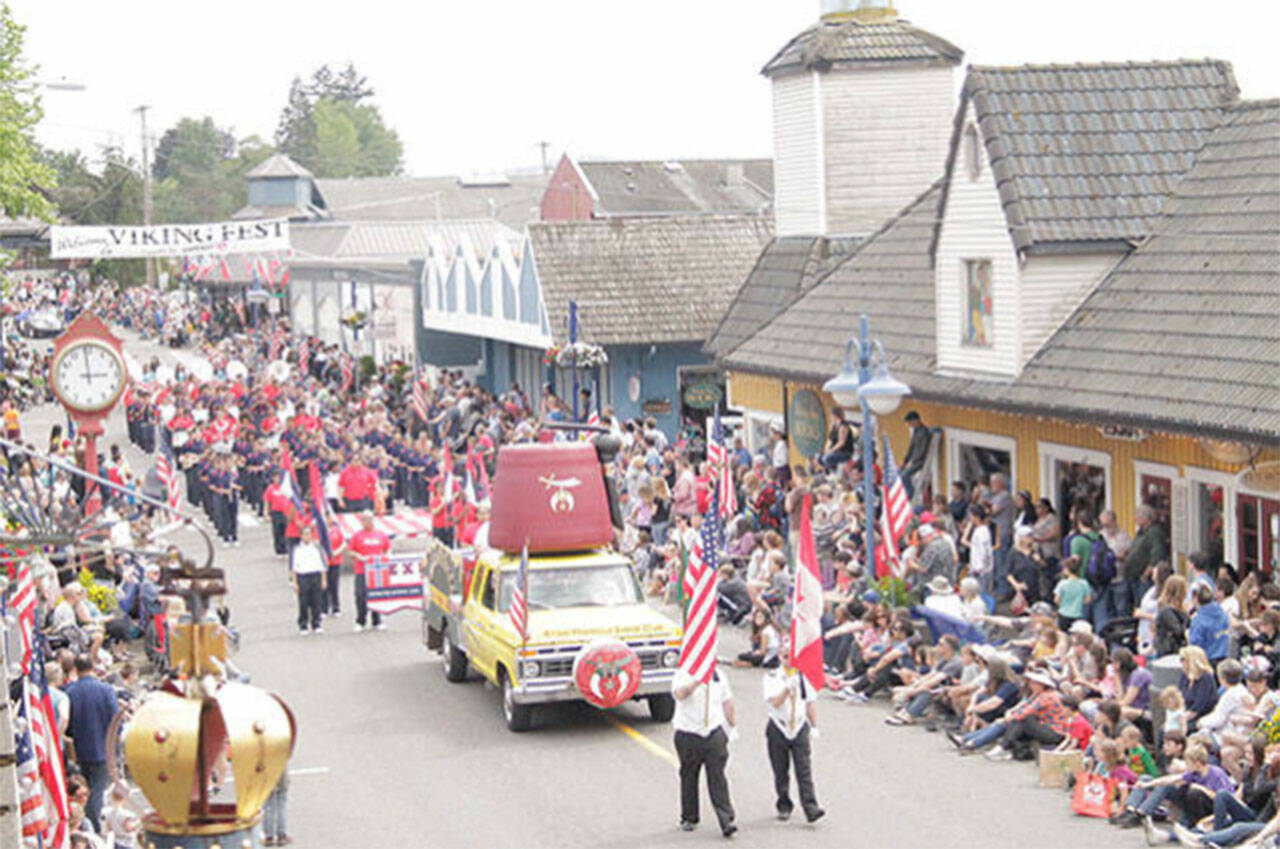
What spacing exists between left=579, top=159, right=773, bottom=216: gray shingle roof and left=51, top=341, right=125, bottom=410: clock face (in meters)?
54.1

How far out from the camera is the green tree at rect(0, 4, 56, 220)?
42.1 metres

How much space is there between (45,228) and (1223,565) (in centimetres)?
2930

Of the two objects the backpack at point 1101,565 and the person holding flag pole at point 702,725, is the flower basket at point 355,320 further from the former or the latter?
the person holding flag pole at point 702,725

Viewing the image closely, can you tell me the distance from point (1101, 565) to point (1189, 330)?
290 cm

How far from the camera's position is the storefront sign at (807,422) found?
33.0 metres

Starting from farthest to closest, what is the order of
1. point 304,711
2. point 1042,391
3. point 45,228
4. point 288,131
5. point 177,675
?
point 288,131
point 45,228
point 1042,391
point 304,711
point 177,675

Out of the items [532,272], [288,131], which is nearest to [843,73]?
[532,272]

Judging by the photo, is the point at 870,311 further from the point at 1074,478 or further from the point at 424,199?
the point at 424,199

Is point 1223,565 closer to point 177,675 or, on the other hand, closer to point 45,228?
point 177,675

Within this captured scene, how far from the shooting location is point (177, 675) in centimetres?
826

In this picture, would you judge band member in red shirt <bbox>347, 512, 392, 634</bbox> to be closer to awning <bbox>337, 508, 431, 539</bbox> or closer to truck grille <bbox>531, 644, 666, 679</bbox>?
awning <bbox>337, 508, 431, 539</bbox>

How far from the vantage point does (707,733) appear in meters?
17.1


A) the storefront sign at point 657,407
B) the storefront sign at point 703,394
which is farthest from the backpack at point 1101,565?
the storefront sign at point 657,407

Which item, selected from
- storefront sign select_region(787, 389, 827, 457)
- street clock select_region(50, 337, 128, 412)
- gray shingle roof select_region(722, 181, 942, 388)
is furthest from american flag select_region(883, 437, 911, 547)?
street clock select_region(50, 337, 128, 412)
